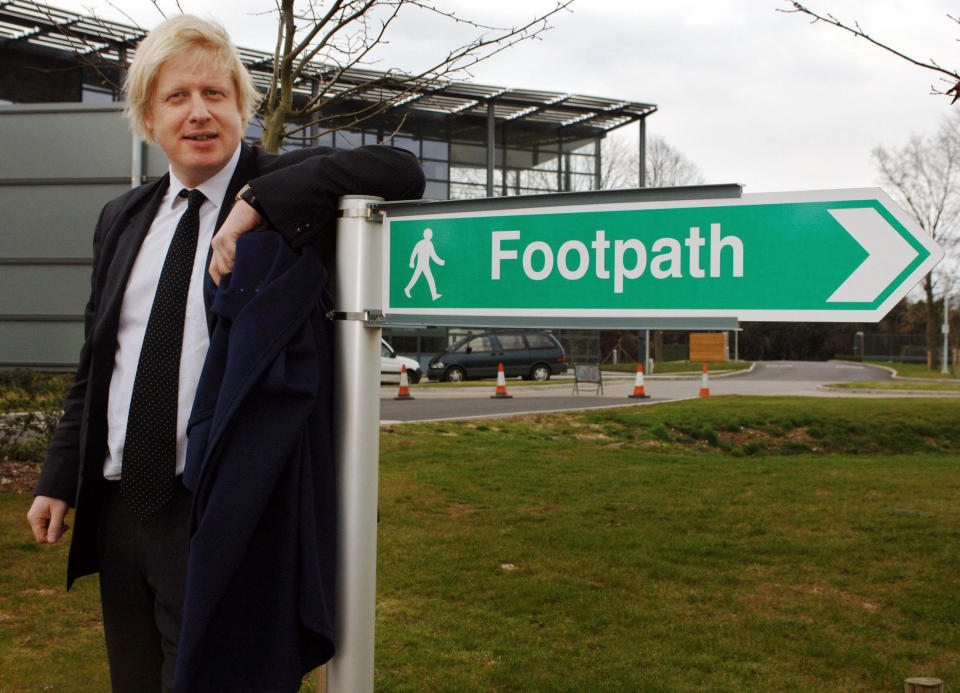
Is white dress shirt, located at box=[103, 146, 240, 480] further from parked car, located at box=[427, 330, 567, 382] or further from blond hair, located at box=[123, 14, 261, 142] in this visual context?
parked car, located at box=[427, 330, 567, 382]

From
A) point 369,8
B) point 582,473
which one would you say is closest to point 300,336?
→ point 369,8

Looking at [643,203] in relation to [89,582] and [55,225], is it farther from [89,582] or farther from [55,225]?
[55,225]

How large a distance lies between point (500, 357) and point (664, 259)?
26193 mm

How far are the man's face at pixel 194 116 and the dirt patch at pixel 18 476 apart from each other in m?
5.49

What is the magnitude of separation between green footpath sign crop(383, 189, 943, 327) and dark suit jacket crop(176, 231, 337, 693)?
0.23 meters

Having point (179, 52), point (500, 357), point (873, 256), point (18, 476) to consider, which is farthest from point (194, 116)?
point (500, 357)

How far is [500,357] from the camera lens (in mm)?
27703

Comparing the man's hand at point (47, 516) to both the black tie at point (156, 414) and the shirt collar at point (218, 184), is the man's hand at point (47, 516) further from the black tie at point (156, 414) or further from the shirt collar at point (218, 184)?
the shirt collar at point (218, 184)

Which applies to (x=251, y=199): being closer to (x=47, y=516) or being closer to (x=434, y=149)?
(x=47, y=516)

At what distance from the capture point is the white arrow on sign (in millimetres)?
1366

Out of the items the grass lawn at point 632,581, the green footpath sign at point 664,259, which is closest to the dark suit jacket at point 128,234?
the green footpath sign at point 664,259

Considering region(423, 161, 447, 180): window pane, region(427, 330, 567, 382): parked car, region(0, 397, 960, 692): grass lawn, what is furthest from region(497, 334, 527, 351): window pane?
region(0, 397, 960, 692): grass lawn

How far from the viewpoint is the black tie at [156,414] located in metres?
1.74

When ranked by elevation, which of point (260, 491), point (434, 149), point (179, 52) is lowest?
point (260, 491)
